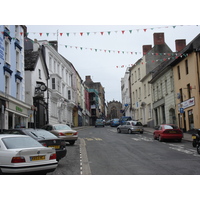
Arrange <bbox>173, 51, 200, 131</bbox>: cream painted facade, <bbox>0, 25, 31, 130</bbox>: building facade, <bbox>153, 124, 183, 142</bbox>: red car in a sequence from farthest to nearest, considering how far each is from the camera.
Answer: <bbox>173, 51, 200, 131</bbox>: cream painted facade < <bbox>0, 25, 31, 130</bbox>: building facade < <bbox>153, 124, 183, 142</bbox>: red car

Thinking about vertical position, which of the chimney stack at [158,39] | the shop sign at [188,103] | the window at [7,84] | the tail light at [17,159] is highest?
the chimney stack at [158,39]

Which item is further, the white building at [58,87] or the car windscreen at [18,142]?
the white building at [58,87]

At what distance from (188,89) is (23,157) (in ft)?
79.9

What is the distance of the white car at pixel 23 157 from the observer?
902 cm

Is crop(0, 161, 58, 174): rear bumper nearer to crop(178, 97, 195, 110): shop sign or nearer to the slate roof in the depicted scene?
crop(178, 97, 195, 110): shop sign

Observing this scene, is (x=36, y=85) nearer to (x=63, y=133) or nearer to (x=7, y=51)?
(x=7, y=51)

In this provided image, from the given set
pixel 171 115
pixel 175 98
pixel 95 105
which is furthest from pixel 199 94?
pixel 95 105

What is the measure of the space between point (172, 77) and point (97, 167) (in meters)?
25.1

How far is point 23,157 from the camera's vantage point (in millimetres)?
9125

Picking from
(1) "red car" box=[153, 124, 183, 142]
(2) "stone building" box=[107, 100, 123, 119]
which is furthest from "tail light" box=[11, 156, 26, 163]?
(2) "stone building" box=[107, 100, 123, 119]

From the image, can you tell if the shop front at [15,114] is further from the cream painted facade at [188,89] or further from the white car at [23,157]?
the cream painted facade at [188,89]

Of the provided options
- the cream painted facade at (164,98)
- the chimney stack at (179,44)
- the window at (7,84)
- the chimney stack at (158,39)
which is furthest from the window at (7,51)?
the chimney stack at (179,44)

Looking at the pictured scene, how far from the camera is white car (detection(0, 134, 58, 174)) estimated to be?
9.02 meters

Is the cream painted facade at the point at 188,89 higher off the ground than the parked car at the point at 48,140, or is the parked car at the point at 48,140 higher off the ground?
the cream painted facade at the point at 188,89
